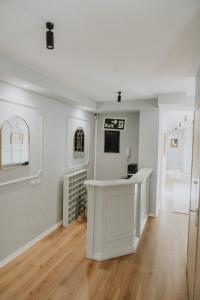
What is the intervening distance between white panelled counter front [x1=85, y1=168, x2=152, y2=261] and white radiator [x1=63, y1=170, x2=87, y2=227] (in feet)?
4.20

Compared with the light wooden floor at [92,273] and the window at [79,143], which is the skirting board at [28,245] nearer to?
the light wooden floor at [92,273]

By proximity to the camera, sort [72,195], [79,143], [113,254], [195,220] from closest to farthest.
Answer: [195,220], [113,254], [72,195], [79,143]

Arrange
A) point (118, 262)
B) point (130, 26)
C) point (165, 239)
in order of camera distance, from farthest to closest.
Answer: point (165, 239) < point (118, 262) < point (130, 26)

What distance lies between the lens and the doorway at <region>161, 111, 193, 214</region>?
5.99 m

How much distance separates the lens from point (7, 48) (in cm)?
226

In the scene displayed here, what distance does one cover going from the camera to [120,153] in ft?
18.6

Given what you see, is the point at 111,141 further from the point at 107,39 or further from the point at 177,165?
the point at 177,165

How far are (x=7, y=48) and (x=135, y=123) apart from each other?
12.4 feet

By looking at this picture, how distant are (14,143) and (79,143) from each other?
2.17 metres

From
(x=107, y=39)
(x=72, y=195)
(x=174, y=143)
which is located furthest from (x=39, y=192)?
(x=174, y=143)

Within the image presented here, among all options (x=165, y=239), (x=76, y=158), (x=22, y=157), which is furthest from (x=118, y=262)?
(x=76, y=158)

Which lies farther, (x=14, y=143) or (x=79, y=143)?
(x=79, y=143)

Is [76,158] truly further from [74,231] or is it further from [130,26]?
[130,26]

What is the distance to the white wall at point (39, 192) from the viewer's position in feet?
9.72
